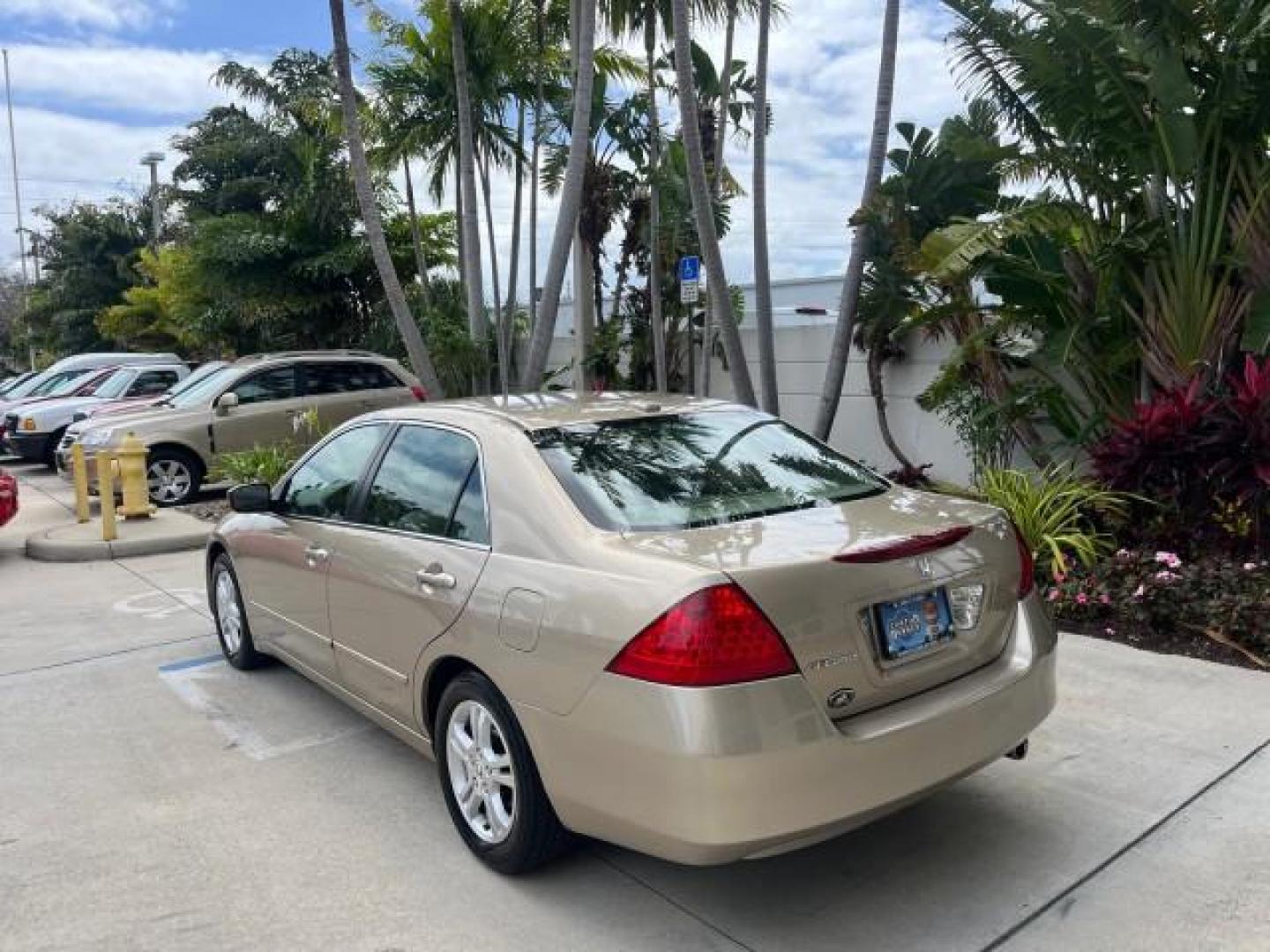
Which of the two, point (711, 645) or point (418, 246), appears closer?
point (711, 645)

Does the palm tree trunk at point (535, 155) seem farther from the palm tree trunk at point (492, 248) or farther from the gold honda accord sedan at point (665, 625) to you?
the gold honda accord sedan at point (665, 625)

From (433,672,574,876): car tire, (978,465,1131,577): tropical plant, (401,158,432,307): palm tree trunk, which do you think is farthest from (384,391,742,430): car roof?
(401,158,432,307): palm tree trunk

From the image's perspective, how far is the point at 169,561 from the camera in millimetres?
8812

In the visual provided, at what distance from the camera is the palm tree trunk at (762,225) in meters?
9.85

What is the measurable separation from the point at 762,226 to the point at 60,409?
38.1 feet

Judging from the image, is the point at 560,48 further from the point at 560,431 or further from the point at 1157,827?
→ the point at 1157,827

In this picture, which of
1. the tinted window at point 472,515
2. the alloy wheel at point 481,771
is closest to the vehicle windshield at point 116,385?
the tinted window at point 472,515

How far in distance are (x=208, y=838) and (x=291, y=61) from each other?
62.7 ft


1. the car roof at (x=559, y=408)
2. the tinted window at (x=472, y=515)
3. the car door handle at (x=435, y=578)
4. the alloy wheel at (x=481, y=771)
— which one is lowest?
the alloy wheel at (x=481, y=771)

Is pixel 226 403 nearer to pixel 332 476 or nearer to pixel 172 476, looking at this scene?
pixel 172 476

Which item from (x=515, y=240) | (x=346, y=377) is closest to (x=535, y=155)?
(x=515, y=240)

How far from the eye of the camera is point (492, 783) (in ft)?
11.0

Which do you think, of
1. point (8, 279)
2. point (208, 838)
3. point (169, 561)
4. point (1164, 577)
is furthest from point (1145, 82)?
point (8, 279)

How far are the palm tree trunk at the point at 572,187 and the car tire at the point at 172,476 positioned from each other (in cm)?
414
